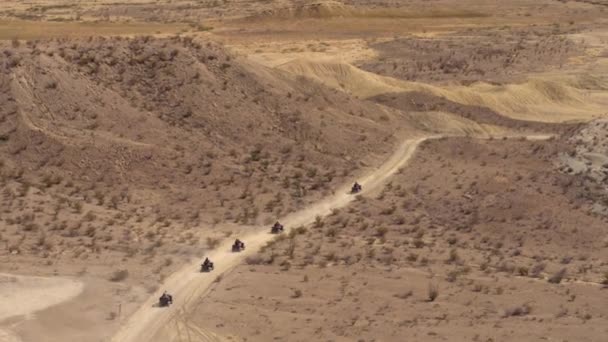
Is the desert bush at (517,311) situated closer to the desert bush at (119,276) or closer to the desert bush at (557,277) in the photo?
the desert bush at (557,277)

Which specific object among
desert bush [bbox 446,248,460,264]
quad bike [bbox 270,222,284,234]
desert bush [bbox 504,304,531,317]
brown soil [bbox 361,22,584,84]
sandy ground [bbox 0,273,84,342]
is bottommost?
desert bush [bbox 504,304,531,317]

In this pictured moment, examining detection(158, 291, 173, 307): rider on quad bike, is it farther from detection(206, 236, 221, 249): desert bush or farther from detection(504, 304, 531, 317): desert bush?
detection(504, 304, 531, 317): desert bush

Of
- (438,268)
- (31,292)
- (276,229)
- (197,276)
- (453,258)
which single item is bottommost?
(438,268)

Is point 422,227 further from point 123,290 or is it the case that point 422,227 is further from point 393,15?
point 393,15

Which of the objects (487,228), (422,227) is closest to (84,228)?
(422,227)

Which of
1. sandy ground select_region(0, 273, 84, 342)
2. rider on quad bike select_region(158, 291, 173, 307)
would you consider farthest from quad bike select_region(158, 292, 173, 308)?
sandy ground select_region(0, 273, 84, 342)

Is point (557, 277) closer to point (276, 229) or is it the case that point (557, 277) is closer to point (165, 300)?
point (276, 229)

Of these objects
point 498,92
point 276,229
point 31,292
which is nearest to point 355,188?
point 276,229
